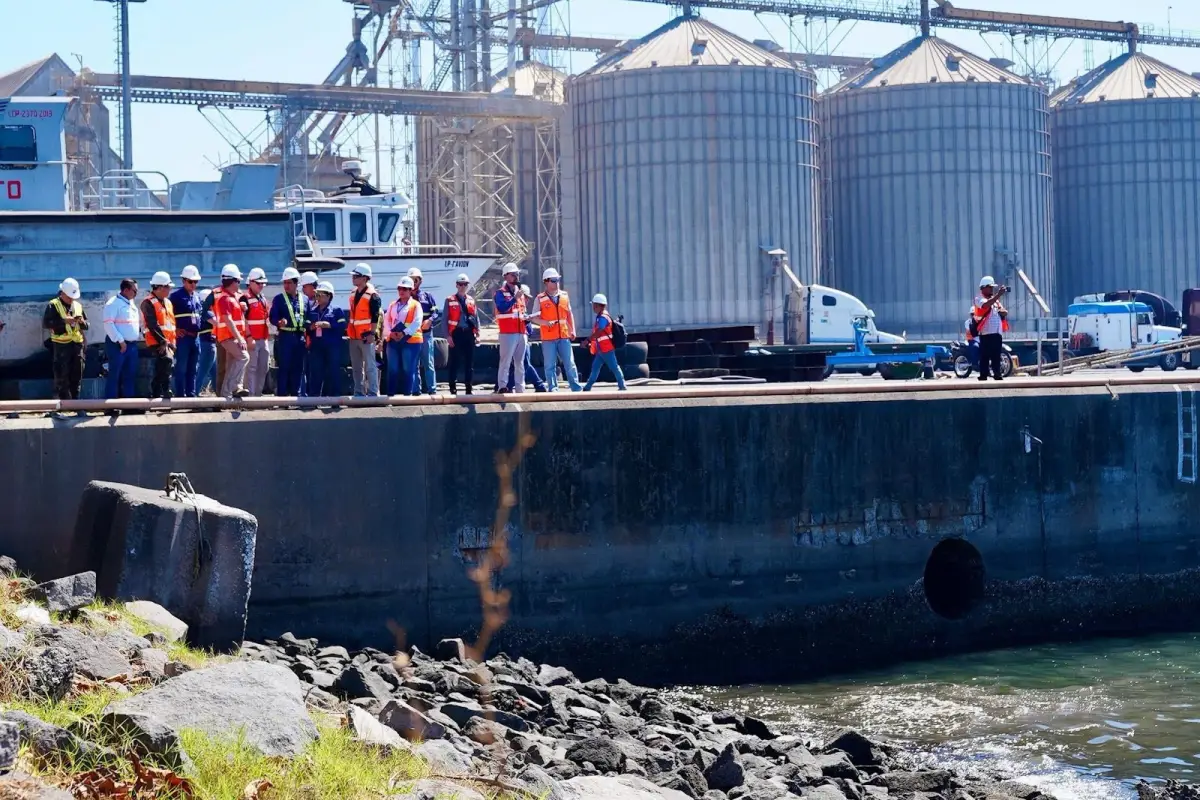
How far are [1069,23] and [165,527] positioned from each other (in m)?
58.6

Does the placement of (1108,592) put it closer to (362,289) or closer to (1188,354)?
(362,289)

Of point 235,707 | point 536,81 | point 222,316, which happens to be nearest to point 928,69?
point 536,81

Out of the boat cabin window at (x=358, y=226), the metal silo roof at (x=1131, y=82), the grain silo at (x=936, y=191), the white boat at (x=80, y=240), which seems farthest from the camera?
the metal silo roof at (x=1131, y=82)

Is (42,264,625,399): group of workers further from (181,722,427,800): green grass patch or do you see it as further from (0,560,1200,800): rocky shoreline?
(181,722,427,800): green grass patch

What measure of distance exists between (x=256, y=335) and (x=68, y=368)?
2.42 metres

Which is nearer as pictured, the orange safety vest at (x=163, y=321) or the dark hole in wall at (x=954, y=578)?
the orange safety vest at (x=163, y=321)

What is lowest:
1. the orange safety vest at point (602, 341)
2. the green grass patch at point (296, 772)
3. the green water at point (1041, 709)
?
the green water at point (1041, 709)

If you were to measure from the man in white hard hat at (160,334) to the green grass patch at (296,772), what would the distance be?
31.0 ft

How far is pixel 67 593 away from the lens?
440 inches

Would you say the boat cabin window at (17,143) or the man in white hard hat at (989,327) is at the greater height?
the boat cabin window at (17,143)

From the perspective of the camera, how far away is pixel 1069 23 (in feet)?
208

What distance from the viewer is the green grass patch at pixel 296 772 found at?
7316 mm

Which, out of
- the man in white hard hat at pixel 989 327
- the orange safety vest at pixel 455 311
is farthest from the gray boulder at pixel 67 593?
the man in white hard hat at pixel 989 327

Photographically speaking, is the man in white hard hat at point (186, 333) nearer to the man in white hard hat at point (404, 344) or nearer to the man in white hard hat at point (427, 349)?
the man in white hard hat at point (404, 344)
